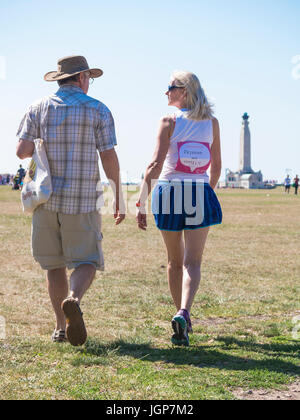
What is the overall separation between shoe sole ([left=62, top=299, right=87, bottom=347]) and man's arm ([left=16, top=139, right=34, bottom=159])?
1198 mm

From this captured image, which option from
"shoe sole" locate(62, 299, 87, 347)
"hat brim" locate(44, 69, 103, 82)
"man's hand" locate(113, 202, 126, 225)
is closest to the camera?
"shoe sole" locate(62, 299, 87, 347)

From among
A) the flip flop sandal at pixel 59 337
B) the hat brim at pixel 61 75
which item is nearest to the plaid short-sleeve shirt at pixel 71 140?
the hat brim at pixel 61 75

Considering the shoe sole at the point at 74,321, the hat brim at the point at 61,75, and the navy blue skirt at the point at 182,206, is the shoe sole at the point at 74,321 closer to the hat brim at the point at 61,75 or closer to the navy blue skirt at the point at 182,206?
the navy blue skirt at the point at 182,206

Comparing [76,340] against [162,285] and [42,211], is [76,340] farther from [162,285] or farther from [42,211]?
[162,285]

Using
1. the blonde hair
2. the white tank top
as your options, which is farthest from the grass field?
the blonde hair

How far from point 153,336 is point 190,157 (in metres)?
1.54

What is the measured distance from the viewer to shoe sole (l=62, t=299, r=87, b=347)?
12.3 ft

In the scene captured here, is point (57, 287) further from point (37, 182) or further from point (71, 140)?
point (71, 140)

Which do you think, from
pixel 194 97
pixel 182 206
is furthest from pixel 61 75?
pixel 182 206

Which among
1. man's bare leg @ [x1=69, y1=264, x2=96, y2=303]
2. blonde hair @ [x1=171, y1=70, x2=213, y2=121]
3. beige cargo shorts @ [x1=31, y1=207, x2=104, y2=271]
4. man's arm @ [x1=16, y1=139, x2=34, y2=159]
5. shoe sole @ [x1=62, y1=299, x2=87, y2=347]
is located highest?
blonde hair @ [x1=171, y1=70, x2=213, y2=121]

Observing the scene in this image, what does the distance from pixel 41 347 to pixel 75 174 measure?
4.32 feet

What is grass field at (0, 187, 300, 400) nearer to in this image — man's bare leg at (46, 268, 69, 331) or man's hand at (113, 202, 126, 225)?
man's bare leg at (46, 268, 69, 331)

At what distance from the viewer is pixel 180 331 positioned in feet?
13.9

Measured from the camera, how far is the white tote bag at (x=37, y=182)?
4074 mm
